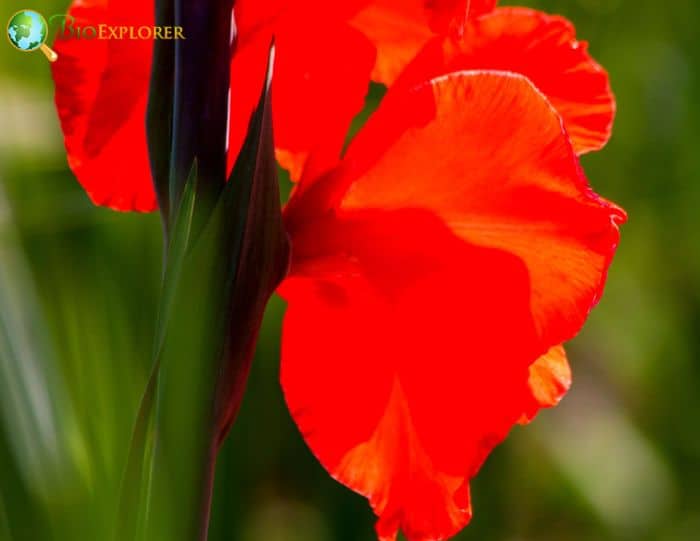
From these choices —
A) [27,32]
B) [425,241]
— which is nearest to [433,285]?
[425,241]

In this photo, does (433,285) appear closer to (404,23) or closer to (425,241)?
(425,241)

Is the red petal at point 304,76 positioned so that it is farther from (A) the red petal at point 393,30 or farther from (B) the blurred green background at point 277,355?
(B) the blurred green background at point 277,355

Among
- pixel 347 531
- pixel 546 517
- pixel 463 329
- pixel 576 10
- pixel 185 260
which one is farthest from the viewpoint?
pixel 576 10

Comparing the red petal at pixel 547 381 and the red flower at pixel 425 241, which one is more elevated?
the red flower at pixel 425 241

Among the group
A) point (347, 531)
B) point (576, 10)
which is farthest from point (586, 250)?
point (576, 10)

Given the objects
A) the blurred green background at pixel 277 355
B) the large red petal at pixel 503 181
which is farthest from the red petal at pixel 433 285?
the blurred green background at pixel 277 355

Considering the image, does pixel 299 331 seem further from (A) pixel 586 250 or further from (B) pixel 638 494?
(B) pixel 638 494

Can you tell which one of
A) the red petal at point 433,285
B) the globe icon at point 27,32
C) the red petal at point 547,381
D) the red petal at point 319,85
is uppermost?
the globe icon at point 27,32
